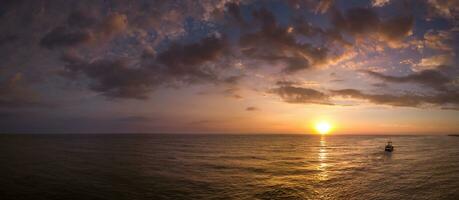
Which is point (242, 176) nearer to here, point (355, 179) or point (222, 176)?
point (222, 176)

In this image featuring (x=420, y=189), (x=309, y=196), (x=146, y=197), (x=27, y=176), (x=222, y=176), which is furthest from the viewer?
(x=222, y=176)

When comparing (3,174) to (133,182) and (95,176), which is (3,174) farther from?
(133,182)

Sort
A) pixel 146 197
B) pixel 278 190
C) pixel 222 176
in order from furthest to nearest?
pixel 222 176
pixel 278 190
pixel 146 197

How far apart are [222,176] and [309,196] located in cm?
1776

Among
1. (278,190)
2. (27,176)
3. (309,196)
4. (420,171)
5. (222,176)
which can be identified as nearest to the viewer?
(309,196)

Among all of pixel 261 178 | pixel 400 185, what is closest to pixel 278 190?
pixel 261 178

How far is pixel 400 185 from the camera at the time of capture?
44.6 m

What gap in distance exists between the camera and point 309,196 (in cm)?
3672

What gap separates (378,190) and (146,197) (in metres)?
31.9

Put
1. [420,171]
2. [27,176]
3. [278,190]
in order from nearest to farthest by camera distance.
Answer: [278,190] → [27,176] → [420,171]

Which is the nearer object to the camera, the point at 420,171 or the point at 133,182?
the point at 133,182

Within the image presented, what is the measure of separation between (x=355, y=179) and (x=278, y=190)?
1795cm

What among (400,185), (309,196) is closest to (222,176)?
(309,196)

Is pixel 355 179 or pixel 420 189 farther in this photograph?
pixel 355 179
